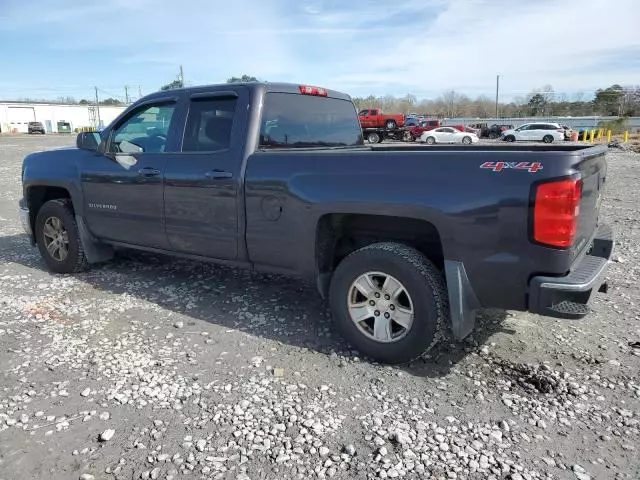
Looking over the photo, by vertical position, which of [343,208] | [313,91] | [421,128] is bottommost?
[343,208]

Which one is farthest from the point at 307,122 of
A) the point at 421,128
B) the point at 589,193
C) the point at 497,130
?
the point at 497,130

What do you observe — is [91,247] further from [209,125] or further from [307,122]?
[307,122]

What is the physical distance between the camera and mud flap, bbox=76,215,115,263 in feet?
18.1

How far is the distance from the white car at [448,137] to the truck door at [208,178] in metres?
33.7

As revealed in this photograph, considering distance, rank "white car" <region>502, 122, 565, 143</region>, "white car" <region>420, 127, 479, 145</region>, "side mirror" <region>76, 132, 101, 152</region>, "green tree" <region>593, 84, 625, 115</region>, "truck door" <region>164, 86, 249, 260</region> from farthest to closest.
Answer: "green tree" <region>593, 84, 625, 115</region> < "white car" <region>502, 122, 565, 143</region> < "white car" <region>420, 127, 479, 145</region> < "side mirror" <region>76, 132, 101, 152</region> < "truck door" <region>164, 86, 249, 260</region>

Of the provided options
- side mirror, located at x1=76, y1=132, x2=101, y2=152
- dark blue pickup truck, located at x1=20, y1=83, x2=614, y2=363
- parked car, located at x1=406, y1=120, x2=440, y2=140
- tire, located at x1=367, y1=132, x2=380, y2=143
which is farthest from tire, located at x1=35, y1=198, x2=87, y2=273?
parked car, located at x1=406, y1=120, x2=440, y2=140

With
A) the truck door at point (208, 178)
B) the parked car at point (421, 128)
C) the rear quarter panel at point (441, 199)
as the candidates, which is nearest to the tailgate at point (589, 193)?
the rear quarter panel at point (441, 199)

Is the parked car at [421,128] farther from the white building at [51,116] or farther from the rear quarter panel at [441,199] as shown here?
the white building at [51,116]

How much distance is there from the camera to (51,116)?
254 feet

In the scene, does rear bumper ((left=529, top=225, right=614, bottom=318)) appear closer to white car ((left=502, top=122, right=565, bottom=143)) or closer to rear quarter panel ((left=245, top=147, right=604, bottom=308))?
rear quarter panel ((left=245, top=147, right=604, bottom=308))

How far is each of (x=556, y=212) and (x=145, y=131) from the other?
12.5 feet

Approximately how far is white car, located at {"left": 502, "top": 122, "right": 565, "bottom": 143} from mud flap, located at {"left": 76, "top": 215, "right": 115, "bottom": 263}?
1441 inches

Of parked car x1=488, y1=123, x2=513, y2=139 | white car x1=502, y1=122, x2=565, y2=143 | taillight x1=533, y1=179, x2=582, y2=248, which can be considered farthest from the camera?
parked car x1=488, y1=123, x2=513, y2=139

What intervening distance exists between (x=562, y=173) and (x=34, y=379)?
11.7 feet
